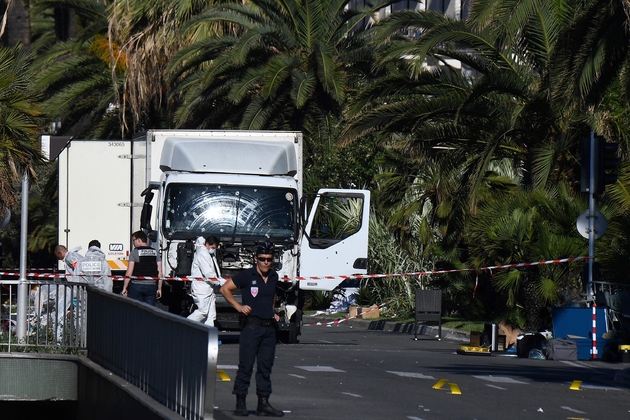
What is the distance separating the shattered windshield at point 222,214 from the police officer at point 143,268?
39 centimetres

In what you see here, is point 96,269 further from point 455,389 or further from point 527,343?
point 455,389

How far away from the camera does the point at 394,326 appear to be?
23.9m

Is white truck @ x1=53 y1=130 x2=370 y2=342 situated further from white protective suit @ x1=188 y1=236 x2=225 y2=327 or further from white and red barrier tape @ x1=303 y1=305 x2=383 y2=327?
white and red barrier tape @ x1=303 y1=305 x2=383 y2=327

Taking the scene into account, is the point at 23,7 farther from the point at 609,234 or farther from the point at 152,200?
the point at 609,234

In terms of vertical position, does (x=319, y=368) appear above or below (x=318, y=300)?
below

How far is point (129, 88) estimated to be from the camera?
30062 mm

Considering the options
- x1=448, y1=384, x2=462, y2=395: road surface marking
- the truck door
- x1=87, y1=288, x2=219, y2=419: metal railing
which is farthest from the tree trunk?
x1=448, y1=384, x2=462, y2=395: road surface marking

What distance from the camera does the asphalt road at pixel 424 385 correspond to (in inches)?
430

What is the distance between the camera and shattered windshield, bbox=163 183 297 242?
60.6 feet

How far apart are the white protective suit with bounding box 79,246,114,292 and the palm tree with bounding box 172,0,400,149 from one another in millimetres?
8582

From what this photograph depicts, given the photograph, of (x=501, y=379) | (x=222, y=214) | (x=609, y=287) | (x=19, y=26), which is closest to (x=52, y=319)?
(x=501, y=379)

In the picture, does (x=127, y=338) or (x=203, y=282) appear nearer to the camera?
(x=127, y=338)

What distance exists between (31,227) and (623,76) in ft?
88.6

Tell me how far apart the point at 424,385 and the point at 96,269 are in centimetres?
688
